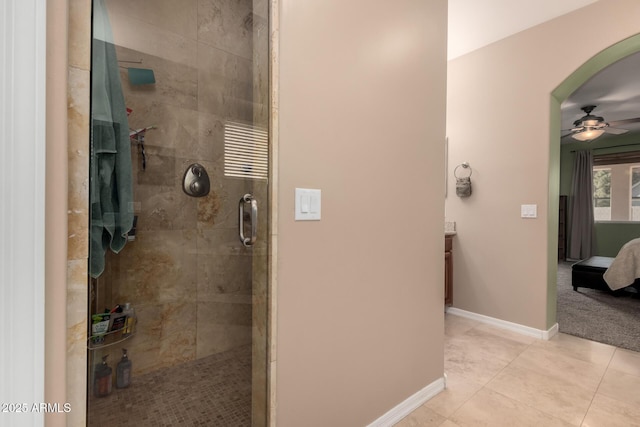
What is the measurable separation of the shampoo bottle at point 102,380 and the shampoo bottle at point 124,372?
0.10 ft

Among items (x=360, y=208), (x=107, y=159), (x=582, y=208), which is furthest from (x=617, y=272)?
(x=107, y=159)

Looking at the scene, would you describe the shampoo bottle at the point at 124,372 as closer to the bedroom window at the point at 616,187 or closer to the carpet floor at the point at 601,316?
the carpet floor at the point at 601,316

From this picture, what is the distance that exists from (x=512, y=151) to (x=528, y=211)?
56 cm

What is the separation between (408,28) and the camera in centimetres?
162

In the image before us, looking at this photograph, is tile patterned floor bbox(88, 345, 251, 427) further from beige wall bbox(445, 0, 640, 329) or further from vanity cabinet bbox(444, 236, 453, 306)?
beige wall bbox(445, 0, 640, 329)

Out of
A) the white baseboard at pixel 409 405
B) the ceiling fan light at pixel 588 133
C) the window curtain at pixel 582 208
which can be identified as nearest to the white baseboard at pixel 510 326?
the white baseboard at pixel 409 405

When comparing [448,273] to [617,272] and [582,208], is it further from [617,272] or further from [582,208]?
[582,208]

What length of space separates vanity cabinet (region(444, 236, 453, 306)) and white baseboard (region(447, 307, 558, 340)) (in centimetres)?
13

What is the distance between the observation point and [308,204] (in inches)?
48.4

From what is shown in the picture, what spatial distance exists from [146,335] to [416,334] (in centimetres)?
133

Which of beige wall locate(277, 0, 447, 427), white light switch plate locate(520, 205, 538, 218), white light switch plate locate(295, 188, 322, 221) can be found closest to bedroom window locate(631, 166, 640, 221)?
white light switch plate locate(520, 205, 538, 218)

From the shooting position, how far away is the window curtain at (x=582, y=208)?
6.45 m

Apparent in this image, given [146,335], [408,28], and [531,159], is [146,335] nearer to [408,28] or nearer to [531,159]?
[408,28]

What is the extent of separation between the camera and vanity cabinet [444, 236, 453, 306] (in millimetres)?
3180
